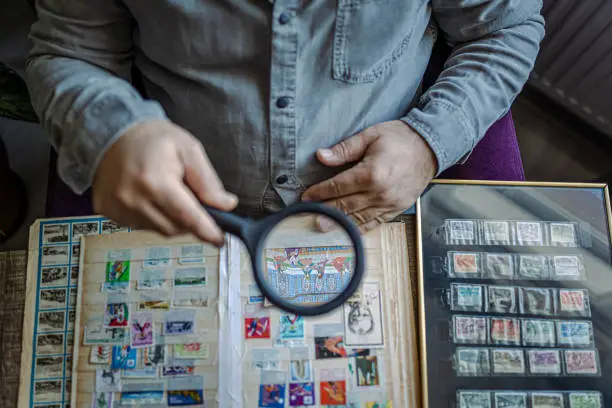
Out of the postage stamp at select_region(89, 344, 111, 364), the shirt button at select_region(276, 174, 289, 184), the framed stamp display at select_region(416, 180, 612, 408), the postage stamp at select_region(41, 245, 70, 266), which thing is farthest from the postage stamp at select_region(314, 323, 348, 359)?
the postage stamp at select_region(41, 245, 70, 266)

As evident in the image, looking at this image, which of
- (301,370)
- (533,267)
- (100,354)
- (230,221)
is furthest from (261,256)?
(533,267)

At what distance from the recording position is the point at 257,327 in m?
0.84

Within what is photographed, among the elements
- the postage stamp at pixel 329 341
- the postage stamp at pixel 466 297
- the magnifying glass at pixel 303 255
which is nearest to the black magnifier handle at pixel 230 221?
the magnifying glass at pixel 303 255

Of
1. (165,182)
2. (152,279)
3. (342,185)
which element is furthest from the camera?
(152,279)

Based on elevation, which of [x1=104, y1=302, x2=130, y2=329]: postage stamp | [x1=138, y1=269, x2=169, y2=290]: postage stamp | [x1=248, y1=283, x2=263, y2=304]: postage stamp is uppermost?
[x1=138, y1=269, x2=169, y2=290]: postage stamp

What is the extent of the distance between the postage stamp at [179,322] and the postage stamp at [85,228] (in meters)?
0.20

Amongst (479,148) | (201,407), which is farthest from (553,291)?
(201,407)

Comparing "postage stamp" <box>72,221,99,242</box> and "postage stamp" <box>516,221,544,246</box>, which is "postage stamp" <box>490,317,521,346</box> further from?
"postage stamp" <box>72,221,99,242</box>

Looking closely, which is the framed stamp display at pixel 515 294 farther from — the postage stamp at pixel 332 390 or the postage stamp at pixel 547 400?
the postage stamp at pixel 332 390

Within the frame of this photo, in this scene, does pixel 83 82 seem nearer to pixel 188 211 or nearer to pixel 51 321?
pixel 188 211

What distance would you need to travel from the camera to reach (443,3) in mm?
791

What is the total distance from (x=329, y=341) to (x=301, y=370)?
6 centimetres

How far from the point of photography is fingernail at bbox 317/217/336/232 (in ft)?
2.57

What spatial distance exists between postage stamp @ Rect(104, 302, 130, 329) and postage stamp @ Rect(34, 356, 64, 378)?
0.09m
